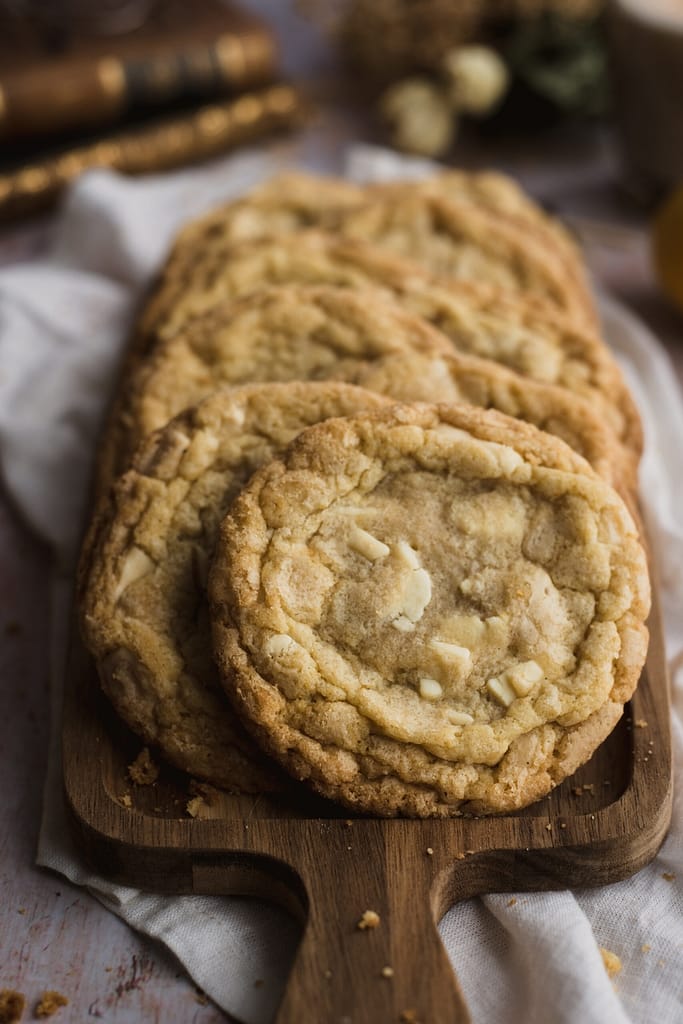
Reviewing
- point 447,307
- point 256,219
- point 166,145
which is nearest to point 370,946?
point 447,307

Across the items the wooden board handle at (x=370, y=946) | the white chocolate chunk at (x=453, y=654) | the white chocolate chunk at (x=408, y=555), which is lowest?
the wooden board handle at (x=370, y=946)

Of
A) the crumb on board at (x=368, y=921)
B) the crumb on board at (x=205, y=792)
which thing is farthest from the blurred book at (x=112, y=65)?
the crumb on board at (x=368, y=921)

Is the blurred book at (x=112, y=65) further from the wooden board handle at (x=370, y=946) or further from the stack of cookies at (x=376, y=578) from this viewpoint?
the wooden board handle at (x=370, y=946)

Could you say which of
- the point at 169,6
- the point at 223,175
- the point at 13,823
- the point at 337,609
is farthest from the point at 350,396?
the point at 169,6

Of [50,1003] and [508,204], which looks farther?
[508,204]

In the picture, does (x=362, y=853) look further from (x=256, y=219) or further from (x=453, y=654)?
(x=256, y=219)

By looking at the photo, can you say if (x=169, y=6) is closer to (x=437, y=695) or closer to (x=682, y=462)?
(x=682, y=462)
